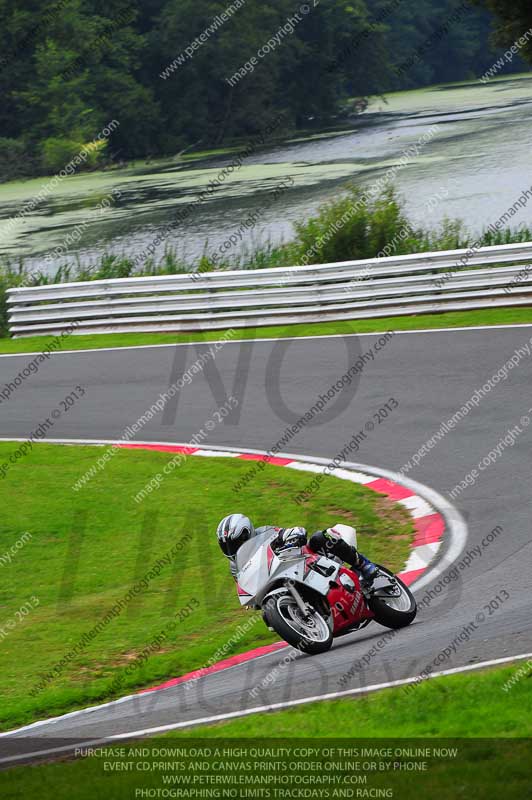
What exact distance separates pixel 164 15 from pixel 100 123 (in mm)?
8349

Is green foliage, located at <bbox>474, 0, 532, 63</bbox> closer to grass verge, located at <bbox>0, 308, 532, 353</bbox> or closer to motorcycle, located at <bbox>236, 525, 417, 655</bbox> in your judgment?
grass verge, located at <bbox>0, 308, 532, 353</bbox>

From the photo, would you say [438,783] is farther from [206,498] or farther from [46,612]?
[206,498]

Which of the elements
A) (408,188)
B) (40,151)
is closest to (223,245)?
(408,188)

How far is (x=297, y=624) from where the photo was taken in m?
7.49

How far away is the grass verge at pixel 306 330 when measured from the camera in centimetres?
1752

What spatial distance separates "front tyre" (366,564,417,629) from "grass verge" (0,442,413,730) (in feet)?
3.99

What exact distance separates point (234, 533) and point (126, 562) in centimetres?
337

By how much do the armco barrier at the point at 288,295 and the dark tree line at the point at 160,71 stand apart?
37.2 metres

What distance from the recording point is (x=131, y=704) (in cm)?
772

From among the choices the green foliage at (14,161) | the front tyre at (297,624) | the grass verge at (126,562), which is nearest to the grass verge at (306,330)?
the grass verge at (126,562)

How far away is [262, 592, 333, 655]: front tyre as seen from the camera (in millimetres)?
7379

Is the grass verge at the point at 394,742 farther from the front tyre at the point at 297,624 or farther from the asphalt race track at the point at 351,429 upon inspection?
the front tyre at the point at 297,624

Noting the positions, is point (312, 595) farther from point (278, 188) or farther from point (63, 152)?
point (63, 152)

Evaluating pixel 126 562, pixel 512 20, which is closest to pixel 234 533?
pixel 126 562
